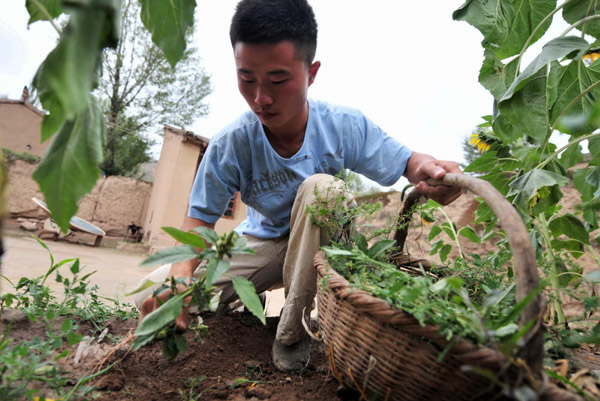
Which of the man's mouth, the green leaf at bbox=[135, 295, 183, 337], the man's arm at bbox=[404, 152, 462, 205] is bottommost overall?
the green leaf at bbox=[135, 295, 183, 337]

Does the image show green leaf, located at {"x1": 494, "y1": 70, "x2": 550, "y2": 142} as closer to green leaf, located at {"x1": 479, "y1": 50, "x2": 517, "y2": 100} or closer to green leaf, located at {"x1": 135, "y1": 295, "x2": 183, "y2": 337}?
green leaf, located at {"x1": 479, "y1": 50, "x2": 517, "y2": 100}

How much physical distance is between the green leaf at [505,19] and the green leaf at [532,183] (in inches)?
18.0

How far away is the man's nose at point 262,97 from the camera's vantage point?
1238mm

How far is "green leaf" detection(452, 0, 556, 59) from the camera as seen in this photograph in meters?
1.22

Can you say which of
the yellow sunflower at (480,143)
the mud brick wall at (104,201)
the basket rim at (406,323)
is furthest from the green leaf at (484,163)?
the mud brick wall at (104,201)

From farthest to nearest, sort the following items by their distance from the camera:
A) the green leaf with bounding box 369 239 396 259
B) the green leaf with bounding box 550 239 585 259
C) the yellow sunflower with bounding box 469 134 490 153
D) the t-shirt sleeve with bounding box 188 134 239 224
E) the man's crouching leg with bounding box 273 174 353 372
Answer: the yellow sunflower with bounding box 469 134 490 153, the green leaf with bounding box 550 239 585 259, the t-shirt sleeve with bounding box 188 134 239 224, the man's crouching leg with bounding box 273 174 353 372, the green leaf with bounding box 369 239 396 259

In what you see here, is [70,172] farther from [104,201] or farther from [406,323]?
[104,201]

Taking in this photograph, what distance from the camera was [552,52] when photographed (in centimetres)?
104

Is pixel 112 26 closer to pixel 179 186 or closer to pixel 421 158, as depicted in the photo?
pixel 421 158

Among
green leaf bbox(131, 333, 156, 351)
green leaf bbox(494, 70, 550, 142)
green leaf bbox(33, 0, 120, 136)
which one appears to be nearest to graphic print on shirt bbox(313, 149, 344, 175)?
green leaf bbox(494, 70, 550, 142)

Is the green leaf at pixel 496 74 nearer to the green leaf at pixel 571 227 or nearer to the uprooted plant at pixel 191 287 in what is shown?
the green leaf at pixel 571 227

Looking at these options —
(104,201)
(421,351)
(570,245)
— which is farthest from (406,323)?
(104,201)

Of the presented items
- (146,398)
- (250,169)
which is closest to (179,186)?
(250,169)

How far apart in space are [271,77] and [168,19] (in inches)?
17.7
